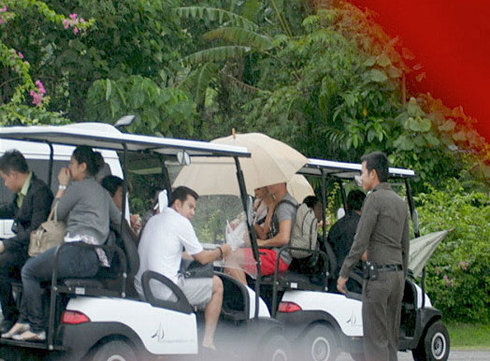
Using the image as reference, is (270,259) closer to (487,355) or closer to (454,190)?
(487,355)

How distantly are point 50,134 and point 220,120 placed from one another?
2207cm

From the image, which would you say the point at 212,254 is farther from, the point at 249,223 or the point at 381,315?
the point at 381,315

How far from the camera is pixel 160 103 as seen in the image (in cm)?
1581

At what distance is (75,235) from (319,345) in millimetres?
3343

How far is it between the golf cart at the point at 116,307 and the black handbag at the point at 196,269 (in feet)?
1.10

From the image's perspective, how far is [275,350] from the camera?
323 inches

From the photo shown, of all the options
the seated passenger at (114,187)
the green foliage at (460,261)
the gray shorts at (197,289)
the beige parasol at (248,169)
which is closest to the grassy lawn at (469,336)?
the green foliage at (460,261)

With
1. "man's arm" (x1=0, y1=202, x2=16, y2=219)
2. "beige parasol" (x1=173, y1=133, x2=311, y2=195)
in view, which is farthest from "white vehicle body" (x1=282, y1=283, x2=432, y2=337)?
"man's arm" (x1=0, y1=202, x2=16, y2=219)

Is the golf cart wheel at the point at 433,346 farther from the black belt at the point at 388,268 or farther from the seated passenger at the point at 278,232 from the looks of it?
the black belt at the point at 388,268

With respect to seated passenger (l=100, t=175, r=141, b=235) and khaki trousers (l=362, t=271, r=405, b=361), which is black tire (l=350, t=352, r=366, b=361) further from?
seated passenger (l=100, t=175, r=141, b=235)

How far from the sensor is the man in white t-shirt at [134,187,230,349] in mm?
7059

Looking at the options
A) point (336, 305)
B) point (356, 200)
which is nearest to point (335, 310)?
point (336, 305)

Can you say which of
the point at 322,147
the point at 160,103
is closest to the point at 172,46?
the point at 160,103

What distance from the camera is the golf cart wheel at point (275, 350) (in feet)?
26.4
